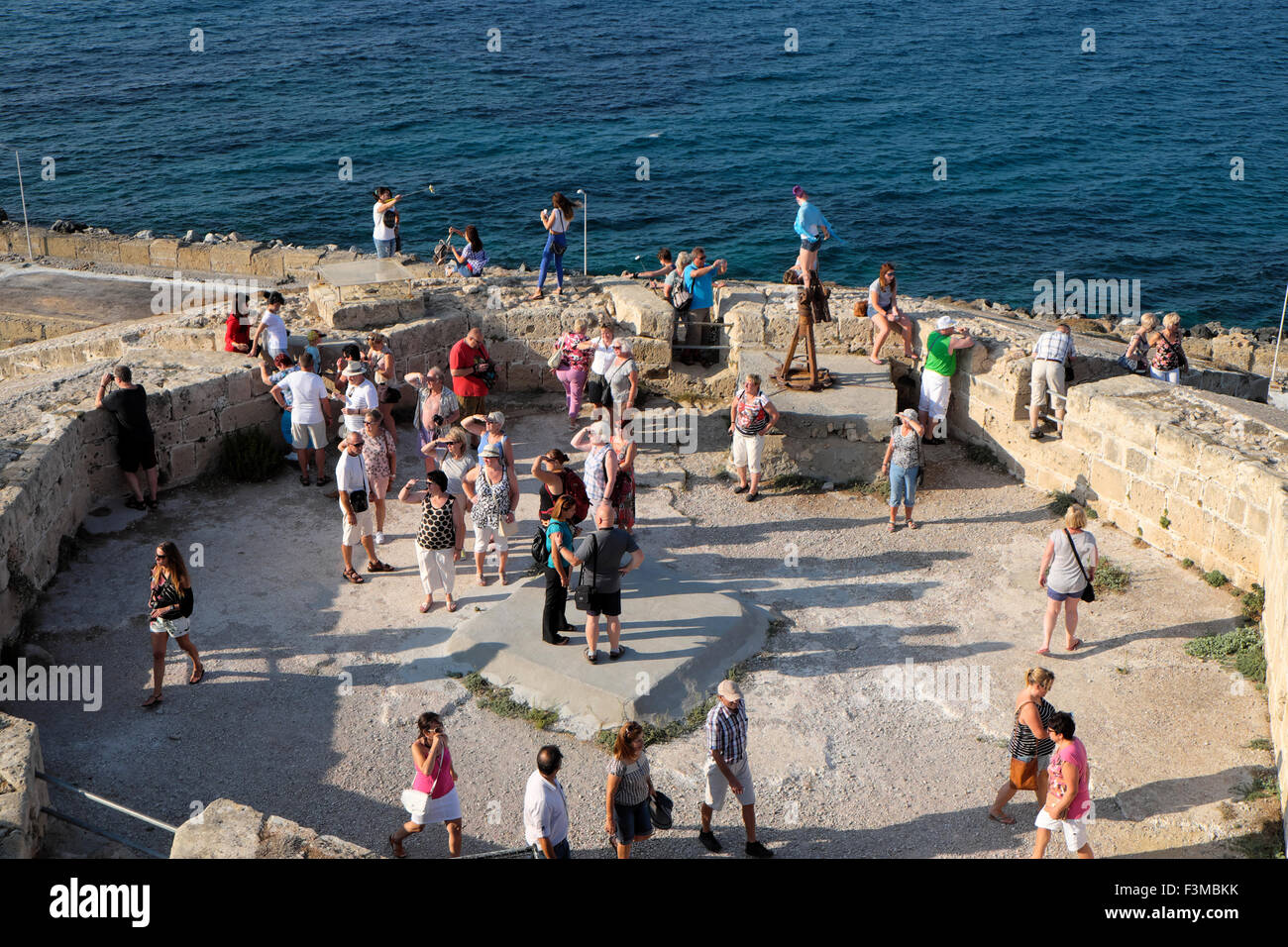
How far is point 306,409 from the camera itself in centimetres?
1369

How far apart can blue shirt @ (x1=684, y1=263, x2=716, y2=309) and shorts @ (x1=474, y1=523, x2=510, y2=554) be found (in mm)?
5032

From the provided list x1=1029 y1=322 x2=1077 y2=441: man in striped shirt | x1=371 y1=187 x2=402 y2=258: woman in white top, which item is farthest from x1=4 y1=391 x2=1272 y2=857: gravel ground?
x1=371 y1=187 x2=402 y2=258: woman in white top

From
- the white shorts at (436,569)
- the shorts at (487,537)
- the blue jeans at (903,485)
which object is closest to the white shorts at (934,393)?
the blue jeans at (903,485)

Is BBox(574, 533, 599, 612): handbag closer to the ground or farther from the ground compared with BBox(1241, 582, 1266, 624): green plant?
farther from the ground

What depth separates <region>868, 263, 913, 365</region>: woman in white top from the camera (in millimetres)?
15000

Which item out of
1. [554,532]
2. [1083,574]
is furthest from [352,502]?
[1083,574]

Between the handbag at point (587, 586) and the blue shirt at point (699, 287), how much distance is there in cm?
632

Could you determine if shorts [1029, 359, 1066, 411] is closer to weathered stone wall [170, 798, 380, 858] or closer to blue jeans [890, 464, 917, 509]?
blue jeans [890, 464, 917, 509]

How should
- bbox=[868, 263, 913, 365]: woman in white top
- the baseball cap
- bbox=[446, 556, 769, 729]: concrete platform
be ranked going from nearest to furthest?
the baseball cap < bbox=[446, 556, 769, 729]: concrete platform < bbox=[868, 263, 913, 365]: woman in white top

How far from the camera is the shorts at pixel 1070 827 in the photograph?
845 centimetres

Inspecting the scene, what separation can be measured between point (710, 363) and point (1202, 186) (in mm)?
31579

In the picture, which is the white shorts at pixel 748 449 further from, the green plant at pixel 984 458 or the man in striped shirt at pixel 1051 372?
the man in striped shirt at pixel 1051 372

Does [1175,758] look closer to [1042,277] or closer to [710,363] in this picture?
[710,363]

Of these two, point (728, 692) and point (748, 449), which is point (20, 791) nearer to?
point (728, 692)
